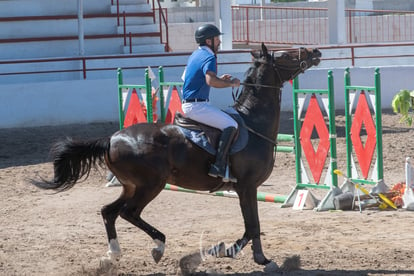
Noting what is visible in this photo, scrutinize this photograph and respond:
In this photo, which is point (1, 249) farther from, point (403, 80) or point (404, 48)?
point (404, 48)

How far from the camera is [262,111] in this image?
8.23 m

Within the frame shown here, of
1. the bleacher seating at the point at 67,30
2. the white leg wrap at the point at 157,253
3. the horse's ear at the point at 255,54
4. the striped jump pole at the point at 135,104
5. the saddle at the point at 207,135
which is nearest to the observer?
the white leg wrap at the point at 157,253

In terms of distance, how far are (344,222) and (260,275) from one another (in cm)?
252

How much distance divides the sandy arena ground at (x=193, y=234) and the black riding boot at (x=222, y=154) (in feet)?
2.95

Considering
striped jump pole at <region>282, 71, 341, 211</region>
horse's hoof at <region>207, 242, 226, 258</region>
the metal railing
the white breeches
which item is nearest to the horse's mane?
the white breeches

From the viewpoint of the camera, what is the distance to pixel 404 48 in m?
25.4

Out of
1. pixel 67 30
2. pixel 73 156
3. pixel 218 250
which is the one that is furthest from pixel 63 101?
pixel 218 250

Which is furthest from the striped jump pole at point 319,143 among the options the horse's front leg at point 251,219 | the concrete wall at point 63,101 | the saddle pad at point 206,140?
the concrete wall at point 63,101

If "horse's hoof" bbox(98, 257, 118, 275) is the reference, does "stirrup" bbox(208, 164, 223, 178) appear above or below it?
above

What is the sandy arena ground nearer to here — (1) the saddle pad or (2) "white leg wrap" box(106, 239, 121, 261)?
(2) "white leg wrap" box(106, 239, 121, 261)

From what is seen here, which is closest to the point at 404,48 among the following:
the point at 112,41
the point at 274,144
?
the point at 112,41

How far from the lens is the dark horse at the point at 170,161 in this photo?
310 inches

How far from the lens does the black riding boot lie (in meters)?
7.84

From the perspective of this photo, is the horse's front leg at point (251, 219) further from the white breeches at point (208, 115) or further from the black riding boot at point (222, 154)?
the white breeches at point (208, 115)
